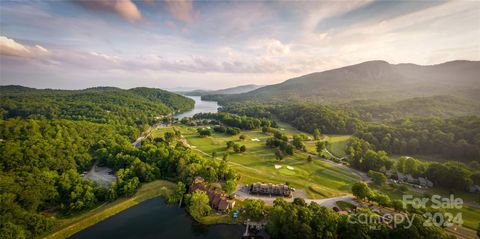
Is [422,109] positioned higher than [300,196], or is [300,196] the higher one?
[422,109]

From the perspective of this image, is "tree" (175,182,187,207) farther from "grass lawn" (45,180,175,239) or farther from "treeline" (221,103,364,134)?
"treeline" (221,103,364,134)

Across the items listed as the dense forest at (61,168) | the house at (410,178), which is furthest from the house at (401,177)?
the dense forest at (61,168)

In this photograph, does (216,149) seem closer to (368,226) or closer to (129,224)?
(129,224)

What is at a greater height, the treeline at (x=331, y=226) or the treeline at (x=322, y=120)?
the treeline at (x=322, y=120)

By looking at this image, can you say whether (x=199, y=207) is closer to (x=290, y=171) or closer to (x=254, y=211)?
(x=254, y=211)

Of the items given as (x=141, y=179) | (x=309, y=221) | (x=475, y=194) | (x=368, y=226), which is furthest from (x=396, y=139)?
(x=141, y=179)

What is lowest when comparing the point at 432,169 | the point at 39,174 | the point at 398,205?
the point at 398,205

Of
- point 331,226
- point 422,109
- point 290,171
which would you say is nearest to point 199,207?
point 331,226

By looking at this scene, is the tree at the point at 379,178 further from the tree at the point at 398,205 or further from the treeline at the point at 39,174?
the treeline at the point at 39,174
